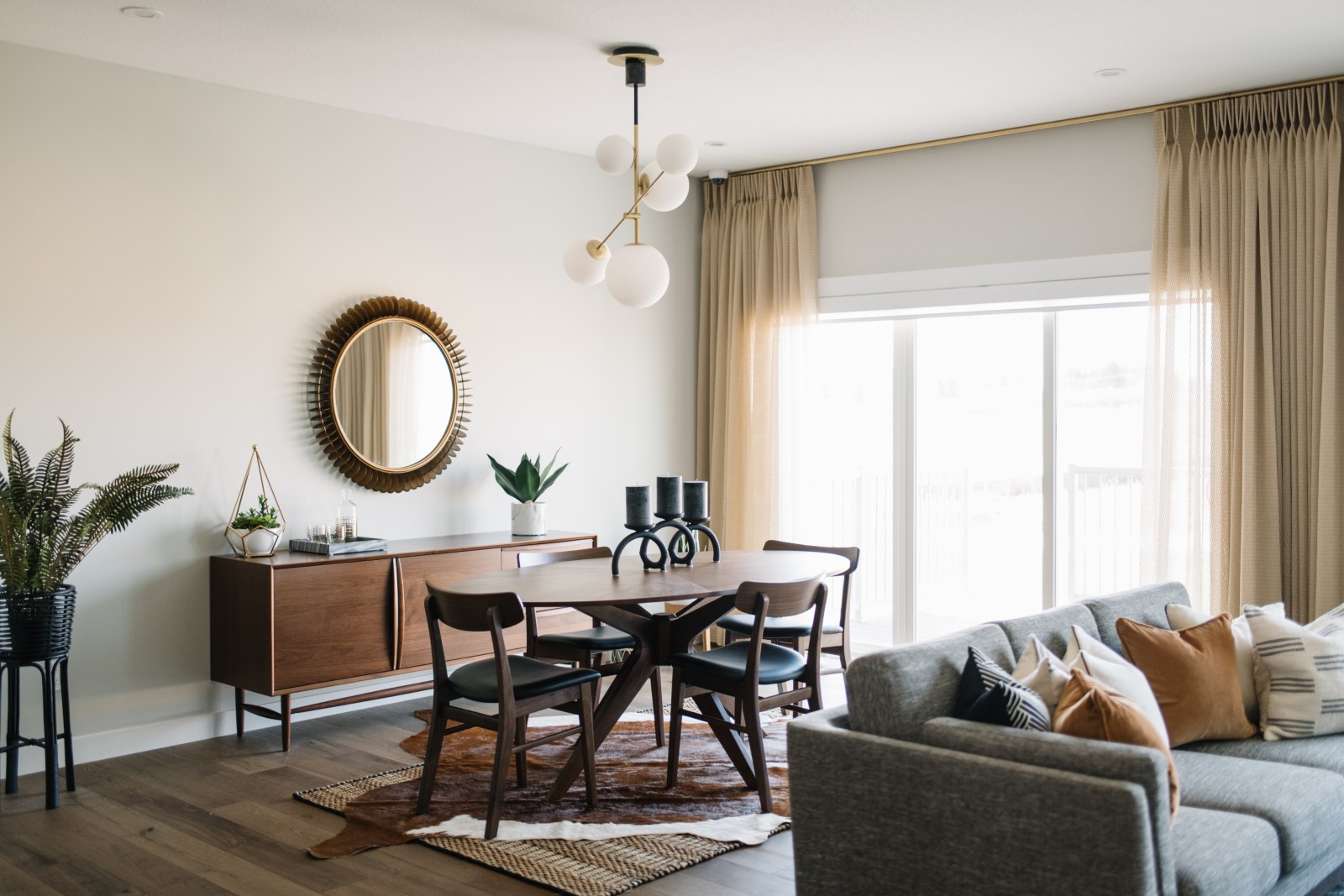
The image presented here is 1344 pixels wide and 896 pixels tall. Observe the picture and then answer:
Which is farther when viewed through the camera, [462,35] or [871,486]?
[871,486]

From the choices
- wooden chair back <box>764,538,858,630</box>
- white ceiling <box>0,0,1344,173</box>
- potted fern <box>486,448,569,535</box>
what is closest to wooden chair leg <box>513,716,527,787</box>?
wooden chair back <box>764,538,858,630</box>

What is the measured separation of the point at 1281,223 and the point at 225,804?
448 cm

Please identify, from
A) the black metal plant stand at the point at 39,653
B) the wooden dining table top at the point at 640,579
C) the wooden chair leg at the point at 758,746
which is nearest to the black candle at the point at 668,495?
the wooden dining table top at the point at 640,579

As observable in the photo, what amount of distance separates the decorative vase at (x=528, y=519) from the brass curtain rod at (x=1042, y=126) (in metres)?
2.26

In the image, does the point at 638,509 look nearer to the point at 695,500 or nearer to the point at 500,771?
the point at 695,500

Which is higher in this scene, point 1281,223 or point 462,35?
point 462,35

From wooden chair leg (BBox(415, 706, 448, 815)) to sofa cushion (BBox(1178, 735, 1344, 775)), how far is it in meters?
2.11

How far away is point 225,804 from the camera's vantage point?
367 cm

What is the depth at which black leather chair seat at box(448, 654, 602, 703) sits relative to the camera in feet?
11.1

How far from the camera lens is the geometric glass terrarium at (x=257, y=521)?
4402mm

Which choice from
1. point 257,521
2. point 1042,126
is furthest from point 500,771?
point 1042,126

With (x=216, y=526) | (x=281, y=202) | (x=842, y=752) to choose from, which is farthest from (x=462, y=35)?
(x=842, y=752)

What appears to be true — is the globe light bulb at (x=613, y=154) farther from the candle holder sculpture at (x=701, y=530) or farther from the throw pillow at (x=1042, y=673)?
the throw pillow at (x=1042, y=673)

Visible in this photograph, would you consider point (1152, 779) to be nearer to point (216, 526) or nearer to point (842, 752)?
point (842, 752)
